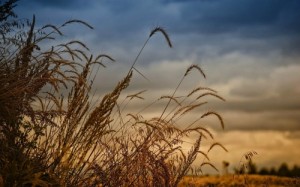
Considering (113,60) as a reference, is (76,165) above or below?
below

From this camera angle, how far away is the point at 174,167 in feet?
19.2

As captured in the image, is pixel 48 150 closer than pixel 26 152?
No

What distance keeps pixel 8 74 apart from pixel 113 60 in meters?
1.06

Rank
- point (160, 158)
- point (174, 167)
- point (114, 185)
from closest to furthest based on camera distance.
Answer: point (114, 185) → point (160, 158) → point (174, 167)

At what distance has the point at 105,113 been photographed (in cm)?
468

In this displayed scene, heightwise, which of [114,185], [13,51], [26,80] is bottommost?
[114,185]

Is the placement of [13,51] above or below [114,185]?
above

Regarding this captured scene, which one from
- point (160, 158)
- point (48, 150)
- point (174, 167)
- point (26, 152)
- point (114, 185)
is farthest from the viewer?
point (174, 167)

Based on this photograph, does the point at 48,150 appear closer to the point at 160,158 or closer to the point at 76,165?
the point at 76,165

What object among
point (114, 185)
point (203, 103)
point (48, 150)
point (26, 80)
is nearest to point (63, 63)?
point (26, 80)

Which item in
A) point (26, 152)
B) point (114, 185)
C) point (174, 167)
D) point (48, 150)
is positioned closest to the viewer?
point (26, 152)

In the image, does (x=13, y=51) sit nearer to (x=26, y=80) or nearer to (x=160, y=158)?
(x=26, y=80)

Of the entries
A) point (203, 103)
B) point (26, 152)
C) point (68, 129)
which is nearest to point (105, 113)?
point (68, 129)

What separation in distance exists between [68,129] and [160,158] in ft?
3.35
